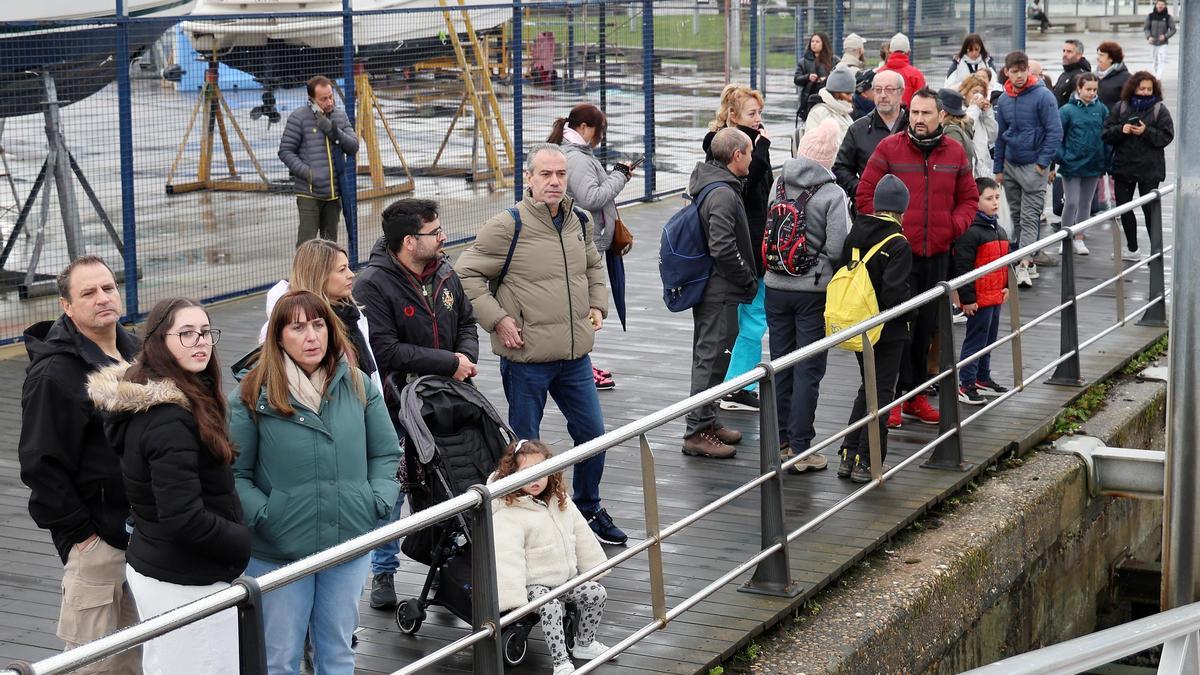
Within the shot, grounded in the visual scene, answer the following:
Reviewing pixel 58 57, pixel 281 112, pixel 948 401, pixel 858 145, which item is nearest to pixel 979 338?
pixel 948 401

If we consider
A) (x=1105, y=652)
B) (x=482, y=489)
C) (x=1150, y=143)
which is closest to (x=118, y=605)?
(x=482, y=489)

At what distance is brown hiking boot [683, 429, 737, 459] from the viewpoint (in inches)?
318

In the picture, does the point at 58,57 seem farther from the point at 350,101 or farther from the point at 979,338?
the point at 979,338

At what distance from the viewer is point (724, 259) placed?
25.2 ft

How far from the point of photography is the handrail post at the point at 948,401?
780 cm

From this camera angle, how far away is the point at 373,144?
602 inches

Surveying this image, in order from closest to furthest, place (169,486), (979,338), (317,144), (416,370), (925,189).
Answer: (169,486) → (416,370) → (925,189) → (979,338) → (317,144)

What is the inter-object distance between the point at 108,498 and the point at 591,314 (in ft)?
8.68

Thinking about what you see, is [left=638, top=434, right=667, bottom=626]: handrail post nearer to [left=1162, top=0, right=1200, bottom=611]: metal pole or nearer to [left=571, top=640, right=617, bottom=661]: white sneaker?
[left=571, top=640, right=617, bottom=661]: white sneaker

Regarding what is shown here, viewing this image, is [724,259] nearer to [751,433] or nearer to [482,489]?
[751,433]

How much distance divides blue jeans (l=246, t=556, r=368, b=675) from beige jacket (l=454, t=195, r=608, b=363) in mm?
1945

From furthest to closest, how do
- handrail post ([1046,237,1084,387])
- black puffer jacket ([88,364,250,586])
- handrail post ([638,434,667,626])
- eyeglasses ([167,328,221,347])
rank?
handrail post ([1046,237,1084,387]) < handrail post ([638,434,667,626]) < eyeglasses ([167,328,221,347]) < black puffer jacket ([88,364,250,586])

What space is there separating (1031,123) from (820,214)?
5.38m

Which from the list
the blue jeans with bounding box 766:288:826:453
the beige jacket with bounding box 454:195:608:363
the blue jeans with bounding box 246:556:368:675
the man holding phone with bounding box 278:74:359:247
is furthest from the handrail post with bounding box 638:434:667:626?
the man holding phone with bounding box 278:74:359:247
